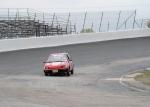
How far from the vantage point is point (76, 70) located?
34.4m

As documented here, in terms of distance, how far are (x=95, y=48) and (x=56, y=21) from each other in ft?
44.5

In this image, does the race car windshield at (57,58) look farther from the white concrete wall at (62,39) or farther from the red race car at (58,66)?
the white concrete wall at (62,39)

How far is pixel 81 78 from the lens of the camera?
1129 inches

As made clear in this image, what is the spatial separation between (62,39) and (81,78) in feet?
75.8

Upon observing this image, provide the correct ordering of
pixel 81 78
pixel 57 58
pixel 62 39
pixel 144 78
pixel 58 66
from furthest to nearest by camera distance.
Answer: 1. pixel 62 39
2. pixel 57 58
3. pixel 58 66
4. pixel 81 78
5. pixel 144 78

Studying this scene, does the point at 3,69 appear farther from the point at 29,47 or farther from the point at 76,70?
the point at 29,47

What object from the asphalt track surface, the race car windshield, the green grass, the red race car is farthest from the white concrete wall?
the green grass

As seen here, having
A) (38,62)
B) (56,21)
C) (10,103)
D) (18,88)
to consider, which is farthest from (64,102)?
(56,21)

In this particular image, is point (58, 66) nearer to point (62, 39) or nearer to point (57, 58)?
point (57, 58)

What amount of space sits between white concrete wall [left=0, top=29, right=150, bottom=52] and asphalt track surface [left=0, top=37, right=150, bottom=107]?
4.73 feet

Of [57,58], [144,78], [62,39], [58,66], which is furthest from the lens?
[62,39]

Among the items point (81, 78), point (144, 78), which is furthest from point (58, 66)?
point (144, 78)

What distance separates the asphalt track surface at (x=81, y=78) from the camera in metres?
18.2

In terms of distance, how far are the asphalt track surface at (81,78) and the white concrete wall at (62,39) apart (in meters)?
1.44
